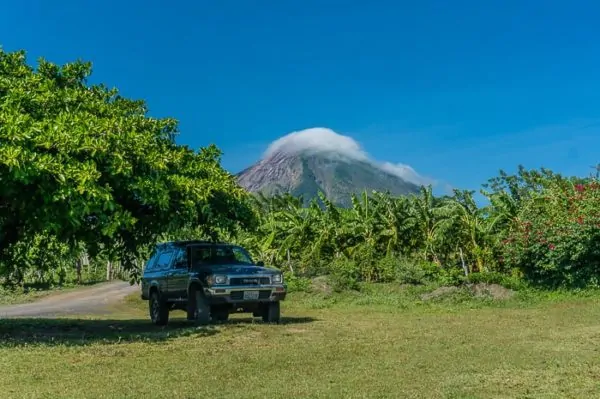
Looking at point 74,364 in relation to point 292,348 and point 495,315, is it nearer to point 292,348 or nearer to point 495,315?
point 292,348

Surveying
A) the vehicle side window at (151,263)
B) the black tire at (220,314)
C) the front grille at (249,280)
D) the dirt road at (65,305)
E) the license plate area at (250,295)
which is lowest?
the dirt road at (65,305)

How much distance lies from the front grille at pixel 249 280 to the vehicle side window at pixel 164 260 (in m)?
2.81

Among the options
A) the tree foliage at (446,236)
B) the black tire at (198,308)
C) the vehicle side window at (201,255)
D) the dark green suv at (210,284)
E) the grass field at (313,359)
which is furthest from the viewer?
the tree foliage at (446,236)

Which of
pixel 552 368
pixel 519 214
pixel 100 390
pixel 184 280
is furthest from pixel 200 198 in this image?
pixel 519 214

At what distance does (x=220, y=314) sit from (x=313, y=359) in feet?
21.4

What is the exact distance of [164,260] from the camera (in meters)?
17.9

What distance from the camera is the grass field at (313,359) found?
26.5 ft

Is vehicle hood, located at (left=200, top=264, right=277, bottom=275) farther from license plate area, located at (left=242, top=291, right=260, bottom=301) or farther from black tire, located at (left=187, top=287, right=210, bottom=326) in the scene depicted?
black tire, located at (left=187, top=287, right=210, bottom=326)


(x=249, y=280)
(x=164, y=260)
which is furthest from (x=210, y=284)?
(x=164, y=260)

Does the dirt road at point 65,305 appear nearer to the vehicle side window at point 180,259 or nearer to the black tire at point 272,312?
the vehicle side window at point 180,259

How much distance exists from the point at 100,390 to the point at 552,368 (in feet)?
20.4

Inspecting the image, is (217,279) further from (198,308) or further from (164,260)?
(164,260)

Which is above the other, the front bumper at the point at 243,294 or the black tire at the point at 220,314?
the front bumper at the point at 243,294

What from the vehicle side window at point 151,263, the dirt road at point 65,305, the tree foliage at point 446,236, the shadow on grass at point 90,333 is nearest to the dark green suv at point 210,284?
the vehicle side window at point 151,263
